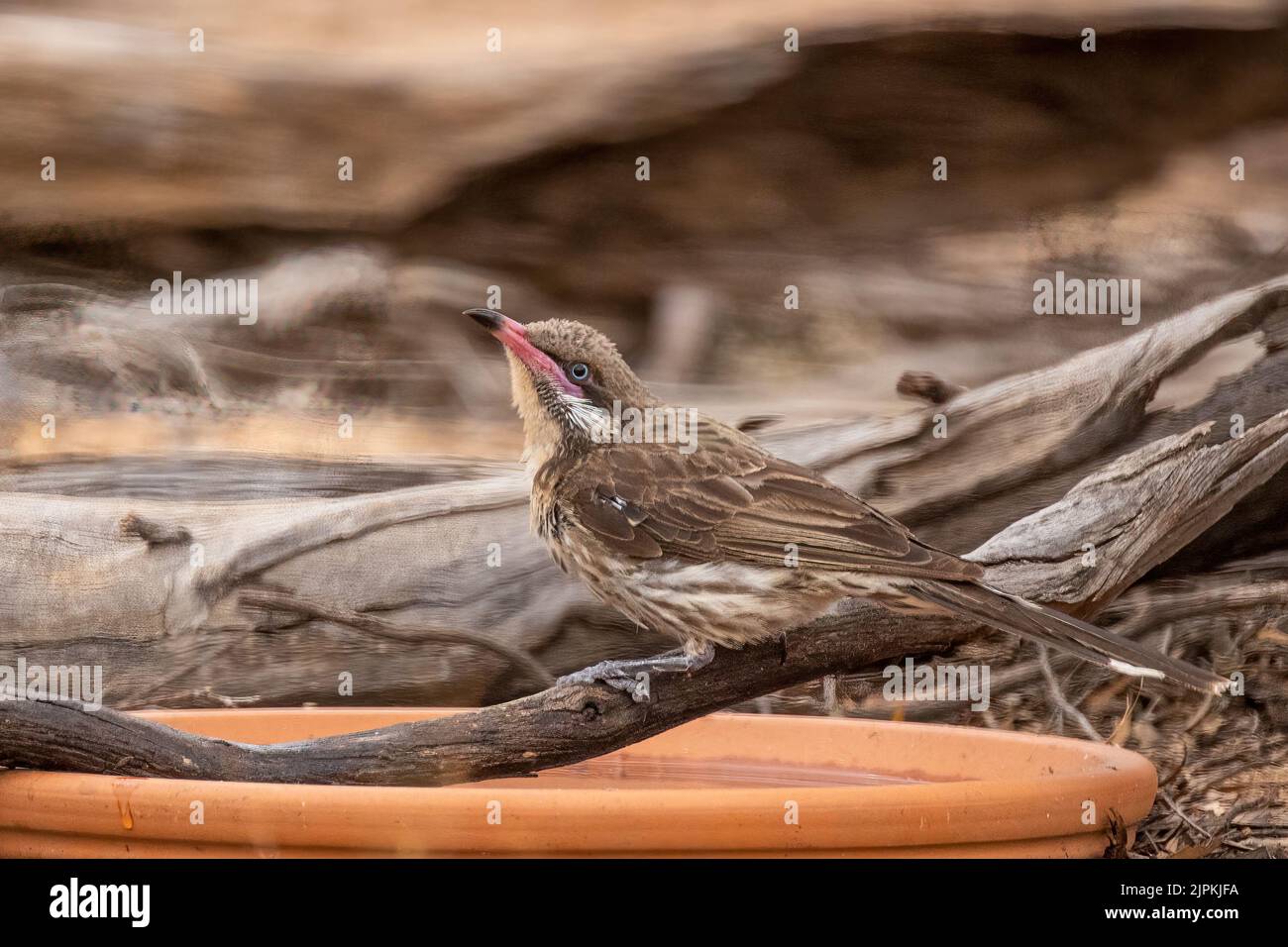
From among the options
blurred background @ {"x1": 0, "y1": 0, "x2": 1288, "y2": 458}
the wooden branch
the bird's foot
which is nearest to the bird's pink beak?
the bird's foot

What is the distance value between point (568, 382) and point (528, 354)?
0.35 feet

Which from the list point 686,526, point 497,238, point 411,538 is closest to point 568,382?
point 686,526

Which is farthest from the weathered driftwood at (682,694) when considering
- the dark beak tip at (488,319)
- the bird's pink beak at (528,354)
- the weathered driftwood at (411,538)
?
the dark beak tip at (488,319)

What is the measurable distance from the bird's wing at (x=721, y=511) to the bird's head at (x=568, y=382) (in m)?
0.09

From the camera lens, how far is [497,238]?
414cm

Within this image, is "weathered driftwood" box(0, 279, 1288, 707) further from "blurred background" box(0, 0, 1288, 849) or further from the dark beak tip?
the dark beak tip

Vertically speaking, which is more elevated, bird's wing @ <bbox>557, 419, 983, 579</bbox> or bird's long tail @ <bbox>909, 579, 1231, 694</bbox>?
bird's wing @ <bbox>557, 419, 983, 579</bbox>

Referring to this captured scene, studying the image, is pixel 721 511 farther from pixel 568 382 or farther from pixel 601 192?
pixel 601 192

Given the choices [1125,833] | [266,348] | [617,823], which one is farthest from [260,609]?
[1125,833]

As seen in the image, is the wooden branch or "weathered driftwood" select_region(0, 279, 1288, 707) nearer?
the wooden branch

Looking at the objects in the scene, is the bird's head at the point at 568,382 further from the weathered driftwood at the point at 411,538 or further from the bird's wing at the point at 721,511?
the weathered driftwood at the point at 411,538

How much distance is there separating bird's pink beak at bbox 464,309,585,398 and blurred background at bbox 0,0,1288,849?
3.13 feet

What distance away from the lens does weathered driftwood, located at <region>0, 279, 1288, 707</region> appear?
3727 mm

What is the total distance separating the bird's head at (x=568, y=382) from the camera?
2889mm
